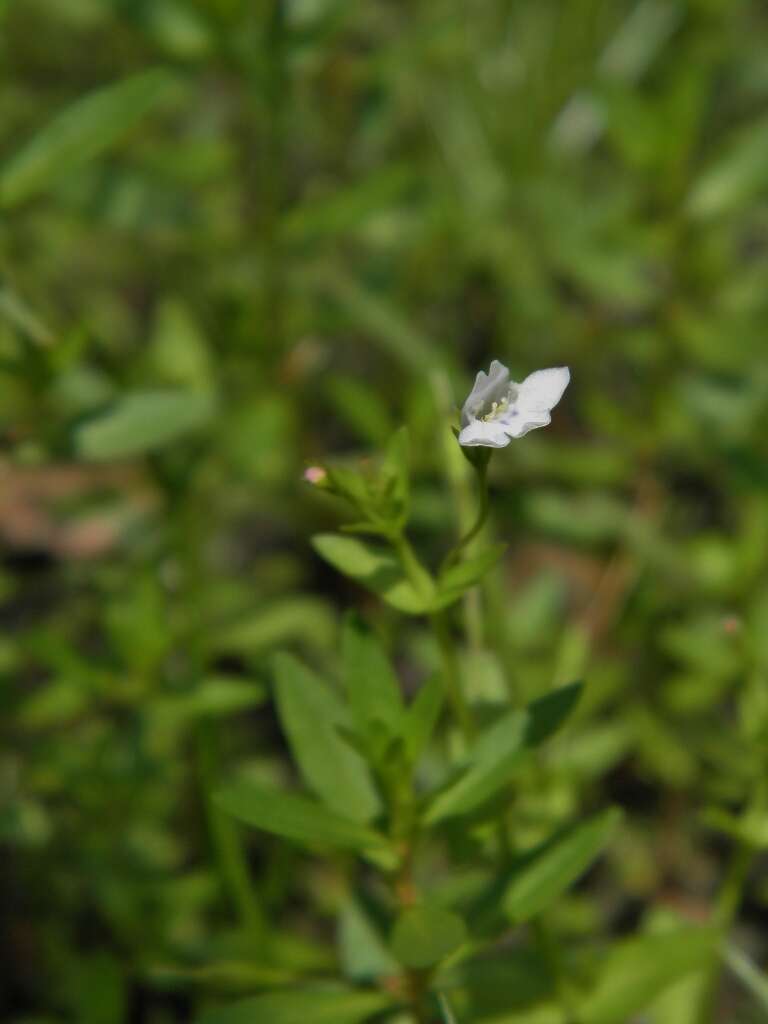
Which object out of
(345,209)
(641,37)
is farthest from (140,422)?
(641,37)

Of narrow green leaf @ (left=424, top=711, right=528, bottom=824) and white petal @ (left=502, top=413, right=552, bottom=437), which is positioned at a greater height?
white petal @ (left=502, top=413, right=552, bottom=437)

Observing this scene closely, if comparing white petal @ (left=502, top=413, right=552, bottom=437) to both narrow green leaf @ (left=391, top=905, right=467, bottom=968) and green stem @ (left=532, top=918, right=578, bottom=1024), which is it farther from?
green stem @ (left=532, top=918, right=578, bottom=1024)

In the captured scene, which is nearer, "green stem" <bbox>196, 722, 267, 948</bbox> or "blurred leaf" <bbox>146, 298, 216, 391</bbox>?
"green stem" <bbox>196, 722, 267, 948</bbox>

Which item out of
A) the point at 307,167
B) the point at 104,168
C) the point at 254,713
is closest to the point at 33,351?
the point at 104,168

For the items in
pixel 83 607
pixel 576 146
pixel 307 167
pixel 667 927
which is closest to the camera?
pixel 667 927

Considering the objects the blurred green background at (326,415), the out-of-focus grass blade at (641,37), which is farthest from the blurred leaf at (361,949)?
the out-of-focus grass blade at (641,37)

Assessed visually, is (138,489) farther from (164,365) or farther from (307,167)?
(307,167)

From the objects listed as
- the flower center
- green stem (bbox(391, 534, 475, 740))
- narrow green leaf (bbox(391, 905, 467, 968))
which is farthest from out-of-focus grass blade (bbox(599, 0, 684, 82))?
narrow green leaf (bbox(391, 905, 467, 968))

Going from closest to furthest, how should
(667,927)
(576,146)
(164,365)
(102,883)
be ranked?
(667,927), (102,883), (164,365), (576,146)
